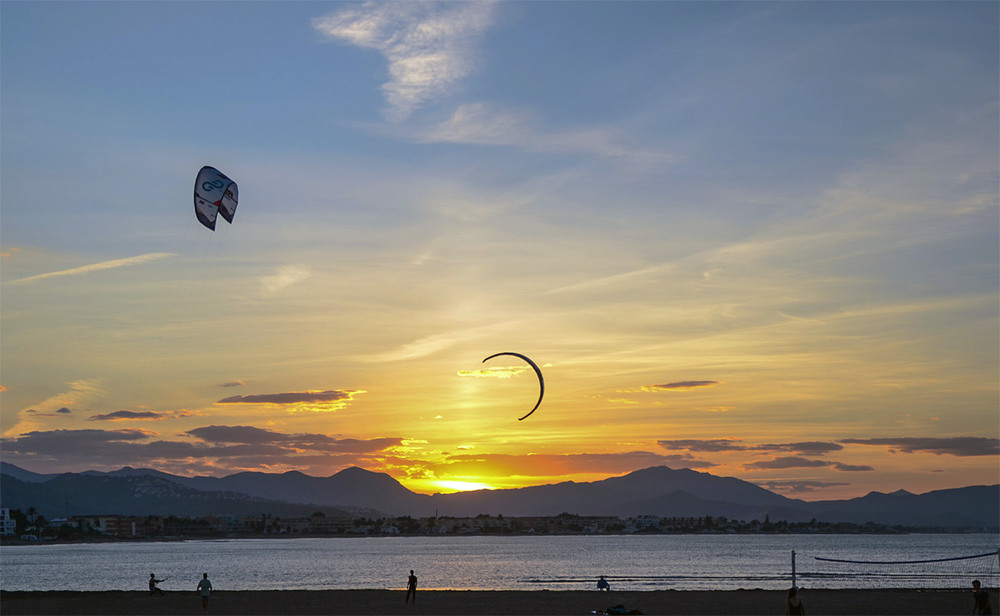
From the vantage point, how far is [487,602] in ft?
125

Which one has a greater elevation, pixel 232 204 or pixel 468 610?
pixel 232 204

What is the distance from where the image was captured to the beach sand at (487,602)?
3369 cm

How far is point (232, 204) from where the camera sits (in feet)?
99.2

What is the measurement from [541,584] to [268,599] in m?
25.3

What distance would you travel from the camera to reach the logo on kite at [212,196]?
2923 centimetres

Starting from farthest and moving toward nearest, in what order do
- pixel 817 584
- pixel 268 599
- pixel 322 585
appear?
pixel 322 585 → pixel 817 584 → pixel 268 599

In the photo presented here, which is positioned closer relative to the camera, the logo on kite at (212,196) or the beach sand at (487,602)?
the logo on kite at (212,196)

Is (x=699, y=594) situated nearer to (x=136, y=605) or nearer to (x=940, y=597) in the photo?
(x=940, y=597)

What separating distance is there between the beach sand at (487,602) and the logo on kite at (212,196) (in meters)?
14.7

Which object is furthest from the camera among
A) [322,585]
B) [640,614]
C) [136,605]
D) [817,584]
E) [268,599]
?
[322,585]

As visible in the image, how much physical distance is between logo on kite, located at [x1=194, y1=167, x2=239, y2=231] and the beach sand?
14.7 m

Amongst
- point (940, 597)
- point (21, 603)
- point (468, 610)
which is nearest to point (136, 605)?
point (21, 603)

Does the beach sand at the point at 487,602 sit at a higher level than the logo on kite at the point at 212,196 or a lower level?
lower

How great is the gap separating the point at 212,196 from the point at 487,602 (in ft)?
65.3
